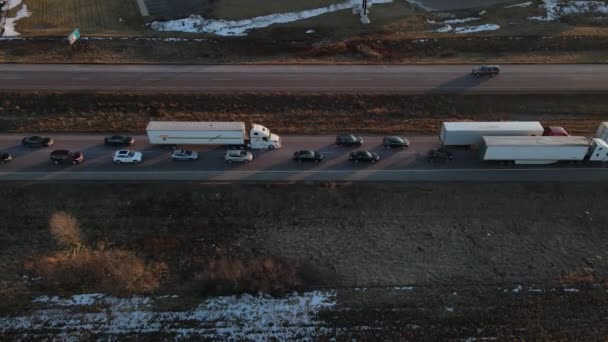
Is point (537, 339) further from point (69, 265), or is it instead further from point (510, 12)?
point (510, 12)

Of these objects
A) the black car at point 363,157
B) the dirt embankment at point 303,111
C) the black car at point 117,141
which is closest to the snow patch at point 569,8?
the dirt embankment at point 303,111

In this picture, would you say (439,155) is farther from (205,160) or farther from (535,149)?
(205,160)

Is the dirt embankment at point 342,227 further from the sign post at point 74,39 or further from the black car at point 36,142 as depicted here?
the sign post at point 74,39

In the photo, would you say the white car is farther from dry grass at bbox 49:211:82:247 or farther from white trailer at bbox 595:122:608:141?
white trailer at bbox 595:122:608:141

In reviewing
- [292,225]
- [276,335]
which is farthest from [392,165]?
[276,335]

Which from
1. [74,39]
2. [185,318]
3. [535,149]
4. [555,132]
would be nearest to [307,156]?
[185,318]

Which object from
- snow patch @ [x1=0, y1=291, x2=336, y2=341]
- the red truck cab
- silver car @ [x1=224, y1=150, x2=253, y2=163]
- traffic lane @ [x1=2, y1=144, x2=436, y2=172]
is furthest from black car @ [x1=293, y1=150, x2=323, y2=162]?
the red truck cab

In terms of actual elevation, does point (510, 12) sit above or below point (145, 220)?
above
